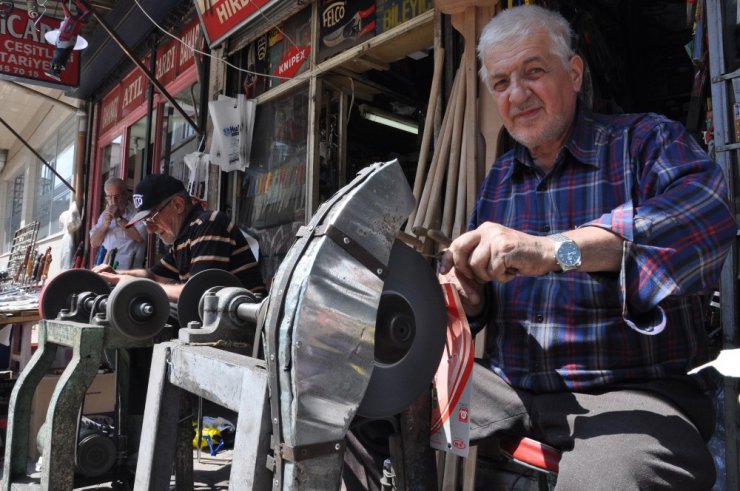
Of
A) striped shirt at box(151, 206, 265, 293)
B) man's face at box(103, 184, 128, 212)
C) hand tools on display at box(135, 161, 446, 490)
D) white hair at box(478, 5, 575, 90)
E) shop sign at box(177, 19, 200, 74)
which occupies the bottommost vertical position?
hand tools on display at box(135, 161, 446, 490)

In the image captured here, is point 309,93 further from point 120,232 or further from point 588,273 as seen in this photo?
point 588,273

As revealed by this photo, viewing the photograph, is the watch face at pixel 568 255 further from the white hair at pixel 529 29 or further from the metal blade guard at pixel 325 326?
the white hair at pixel 529 29

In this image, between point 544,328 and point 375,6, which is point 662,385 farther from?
point 375,6

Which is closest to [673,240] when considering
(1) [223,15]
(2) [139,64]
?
(1) [223,15]

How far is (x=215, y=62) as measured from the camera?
17.4 ft

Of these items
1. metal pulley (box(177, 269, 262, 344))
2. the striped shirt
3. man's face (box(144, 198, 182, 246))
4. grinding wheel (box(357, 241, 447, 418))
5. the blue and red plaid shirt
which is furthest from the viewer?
man's face (box(144, 198, 182, 246))

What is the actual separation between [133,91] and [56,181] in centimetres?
567

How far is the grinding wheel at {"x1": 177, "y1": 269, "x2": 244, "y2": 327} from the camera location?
6.81 ft

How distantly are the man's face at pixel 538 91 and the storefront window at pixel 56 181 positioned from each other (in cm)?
1047

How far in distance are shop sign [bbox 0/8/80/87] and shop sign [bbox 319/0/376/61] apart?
419 centimetres

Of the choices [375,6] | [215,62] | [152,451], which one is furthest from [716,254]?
[215,62]

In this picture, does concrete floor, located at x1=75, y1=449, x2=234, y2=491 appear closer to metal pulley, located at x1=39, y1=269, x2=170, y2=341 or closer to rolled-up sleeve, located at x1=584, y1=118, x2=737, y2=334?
metal pulley, located at x1=39, y1=269, x2=170, y2=341

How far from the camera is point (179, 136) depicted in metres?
6.35

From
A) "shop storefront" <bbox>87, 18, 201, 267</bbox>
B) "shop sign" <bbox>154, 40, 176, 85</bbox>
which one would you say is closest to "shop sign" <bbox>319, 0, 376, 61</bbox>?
"shop storefront" <bbox>87, 18, 201, 267</bbox>
